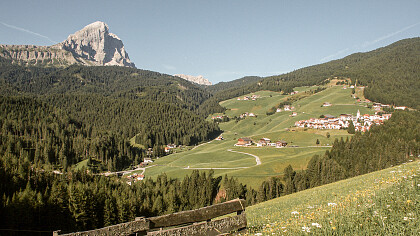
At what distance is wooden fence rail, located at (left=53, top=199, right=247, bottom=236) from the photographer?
7625 mm

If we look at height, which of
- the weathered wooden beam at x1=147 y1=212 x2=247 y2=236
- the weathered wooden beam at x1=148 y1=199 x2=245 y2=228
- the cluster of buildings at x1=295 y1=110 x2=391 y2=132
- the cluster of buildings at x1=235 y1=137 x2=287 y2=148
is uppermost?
the weathered wooden beam at x1=148 y1=199 x2=245 y2=228

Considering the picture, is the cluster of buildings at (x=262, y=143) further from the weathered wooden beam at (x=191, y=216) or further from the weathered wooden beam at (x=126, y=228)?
the weathered wooden beam at (x=126, y=228)

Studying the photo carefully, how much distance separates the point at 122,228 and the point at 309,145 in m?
160

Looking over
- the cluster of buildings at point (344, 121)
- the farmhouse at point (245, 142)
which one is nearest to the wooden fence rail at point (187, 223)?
the farmhouse at point (245, 142)

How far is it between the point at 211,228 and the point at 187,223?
87 cm

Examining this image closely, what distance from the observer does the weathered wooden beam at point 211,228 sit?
754cm

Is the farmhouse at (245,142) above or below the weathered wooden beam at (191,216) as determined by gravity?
below

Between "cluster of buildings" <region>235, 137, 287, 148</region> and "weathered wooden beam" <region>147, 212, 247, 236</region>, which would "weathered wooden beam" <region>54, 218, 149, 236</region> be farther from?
"cluster of buildings" <region>235, 137, 287, 148</region>

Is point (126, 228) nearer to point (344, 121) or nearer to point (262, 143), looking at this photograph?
point (262, 143)

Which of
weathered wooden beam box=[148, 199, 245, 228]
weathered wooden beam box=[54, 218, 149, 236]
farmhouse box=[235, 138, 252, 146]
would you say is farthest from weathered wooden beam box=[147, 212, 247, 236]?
farmhouse box=[235, 138, 252, 146]

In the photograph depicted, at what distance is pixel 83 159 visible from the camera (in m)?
177

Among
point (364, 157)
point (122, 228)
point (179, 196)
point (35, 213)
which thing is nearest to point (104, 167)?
point (179, 196)

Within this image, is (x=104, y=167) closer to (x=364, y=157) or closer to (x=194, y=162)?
(x=194, y=162)

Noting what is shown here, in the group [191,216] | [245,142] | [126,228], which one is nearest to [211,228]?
[191,216]
